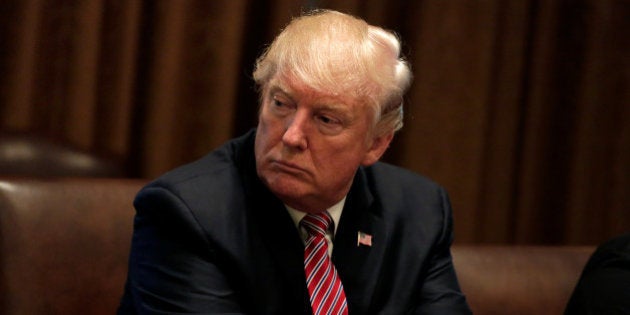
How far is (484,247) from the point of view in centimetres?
260

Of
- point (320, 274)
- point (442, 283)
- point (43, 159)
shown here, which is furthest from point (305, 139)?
point (43, 159)

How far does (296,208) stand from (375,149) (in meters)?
0.24

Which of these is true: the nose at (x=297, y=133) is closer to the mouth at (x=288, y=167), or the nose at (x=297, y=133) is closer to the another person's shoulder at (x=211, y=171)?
the mouth at (x=288, y=167)

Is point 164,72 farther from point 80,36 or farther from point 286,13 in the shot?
point 286,13

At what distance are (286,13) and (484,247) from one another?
1.03 meters

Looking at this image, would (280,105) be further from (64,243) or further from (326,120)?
(64,243)

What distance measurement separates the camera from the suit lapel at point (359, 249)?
6.39 ft

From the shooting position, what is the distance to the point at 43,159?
2232 mm

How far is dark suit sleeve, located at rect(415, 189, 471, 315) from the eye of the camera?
6.75ft

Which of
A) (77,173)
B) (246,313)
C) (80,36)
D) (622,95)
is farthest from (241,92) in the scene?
(622,95)

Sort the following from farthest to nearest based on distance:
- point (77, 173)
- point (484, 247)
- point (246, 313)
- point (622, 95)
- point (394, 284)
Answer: point (622, 95) → point (484, 247) → point (77, 173) → point (394, 284) → point (246, 313)

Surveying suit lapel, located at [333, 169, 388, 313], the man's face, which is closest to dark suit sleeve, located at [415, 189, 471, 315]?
suit lapel, located at [333, 169, 388, 313]

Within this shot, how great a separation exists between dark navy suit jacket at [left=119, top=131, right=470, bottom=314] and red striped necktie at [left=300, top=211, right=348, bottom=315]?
2 cm

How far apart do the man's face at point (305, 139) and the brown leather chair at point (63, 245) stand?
482 millimetres
